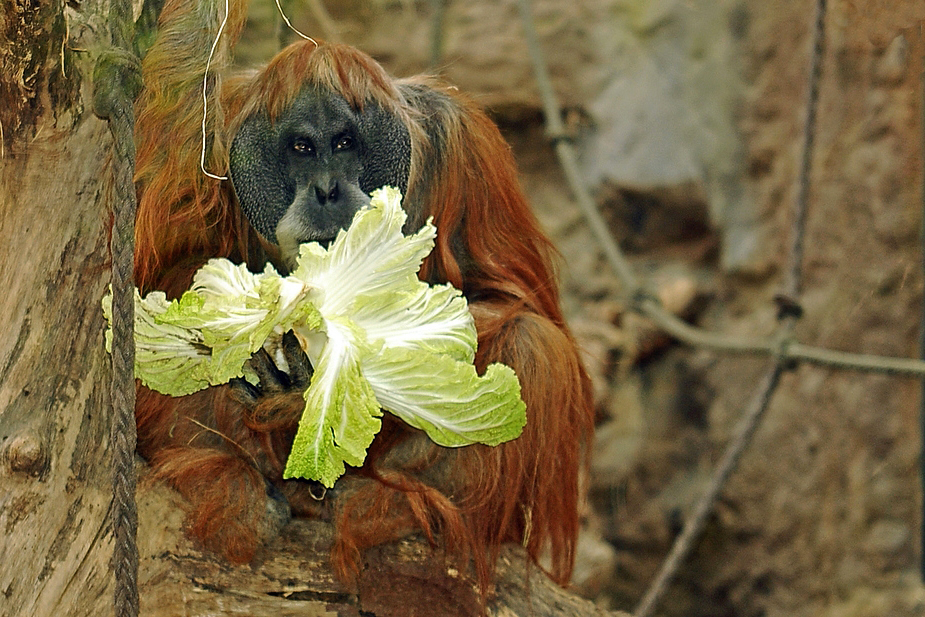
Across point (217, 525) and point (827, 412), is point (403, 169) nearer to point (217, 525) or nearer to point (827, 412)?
point (217, 525)

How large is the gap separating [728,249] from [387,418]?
2954mm

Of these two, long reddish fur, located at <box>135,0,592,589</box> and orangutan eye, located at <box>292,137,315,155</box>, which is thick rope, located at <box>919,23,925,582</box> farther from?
orangutan eye, located at <box>292,137,315,155</box>

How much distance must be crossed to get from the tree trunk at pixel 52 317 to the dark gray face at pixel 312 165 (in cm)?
55

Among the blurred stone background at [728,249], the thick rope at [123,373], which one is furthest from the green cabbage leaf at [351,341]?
the blurred stone background at [728,249]

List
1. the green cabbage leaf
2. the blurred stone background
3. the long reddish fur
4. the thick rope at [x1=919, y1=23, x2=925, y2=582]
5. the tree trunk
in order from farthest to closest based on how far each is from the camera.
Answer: the blurred stone background, the thick rope at [x1=919, y1=23, x2=925, y2=582], the long reddish fur, the green cabbage leaf, the tree trunk

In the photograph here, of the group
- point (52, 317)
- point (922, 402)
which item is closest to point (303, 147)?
point (52, 317)

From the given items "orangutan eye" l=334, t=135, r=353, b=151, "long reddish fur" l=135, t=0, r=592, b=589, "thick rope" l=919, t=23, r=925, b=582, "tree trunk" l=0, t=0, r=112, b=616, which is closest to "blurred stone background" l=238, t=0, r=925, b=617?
"thick rope" l=919, t=23, r=925, b=582

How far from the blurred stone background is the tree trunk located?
7.18 ft

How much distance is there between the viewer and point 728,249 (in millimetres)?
4844

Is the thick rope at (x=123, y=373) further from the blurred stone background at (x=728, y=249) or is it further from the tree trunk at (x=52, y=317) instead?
the blurred stone background at (x=728, y=249)

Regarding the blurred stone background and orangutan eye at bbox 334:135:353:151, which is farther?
the blurred stone background

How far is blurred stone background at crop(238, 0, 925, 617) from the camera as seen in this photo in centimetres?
410

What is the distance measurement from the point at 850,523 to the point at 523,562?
2352 millimetres

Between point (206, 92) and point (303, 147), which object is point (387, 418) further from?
point (206, 92)
